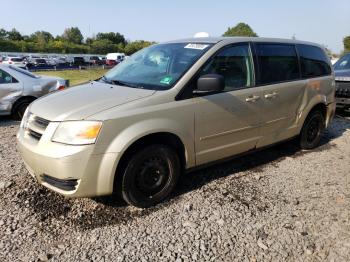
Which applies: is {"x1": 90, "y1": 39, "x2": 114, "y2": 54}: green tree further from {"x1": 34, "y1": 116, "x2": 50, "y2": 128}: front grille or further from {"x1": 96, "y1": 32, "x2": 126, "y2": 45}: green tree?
{"x1": 34, "y1": 116, "x2": 50, "y2": 128}: front grille

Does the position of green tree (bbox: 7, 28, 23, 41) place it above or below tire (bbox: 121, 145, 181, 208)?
above

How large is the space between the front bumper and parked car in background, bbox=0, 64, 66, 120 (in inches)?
188

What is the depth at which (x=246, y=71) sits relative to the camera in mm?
4359

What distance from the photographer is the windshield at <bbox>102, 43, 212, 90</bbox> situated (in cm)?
381

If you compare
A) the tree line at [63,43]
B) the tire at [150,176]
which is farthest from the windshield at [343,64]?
the tree line at [63,43]

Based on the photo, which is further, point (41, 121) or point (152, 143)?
point (152, 143)

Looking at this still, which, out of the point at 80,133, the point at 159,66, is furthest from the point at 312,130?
the point at 80,133

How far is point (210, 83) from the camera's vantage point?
143 inches

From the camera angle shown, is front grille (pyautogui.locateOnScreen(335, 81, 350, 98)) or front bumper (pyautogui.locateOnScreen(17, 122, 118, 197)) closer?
front bumper (pyautogui.locateOnScreen(17, 122, 118, 197))

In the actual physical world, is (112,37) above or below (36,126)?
above

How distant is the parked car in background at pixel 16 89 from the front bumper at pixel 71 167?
15.6 ft

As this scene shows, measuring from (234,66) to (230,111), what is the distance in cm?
58

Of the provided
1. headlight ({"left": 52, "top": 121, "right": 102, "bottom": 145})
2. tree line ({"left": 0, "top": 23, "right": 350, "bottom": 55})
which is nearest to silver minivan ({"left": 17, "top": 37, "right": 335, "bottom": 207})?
headlight ({"left": 52, "top": 121, "right": 102, "bottom": 145})

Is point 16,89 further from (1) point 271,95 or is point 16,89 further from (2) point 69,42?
(2) point 69,42
